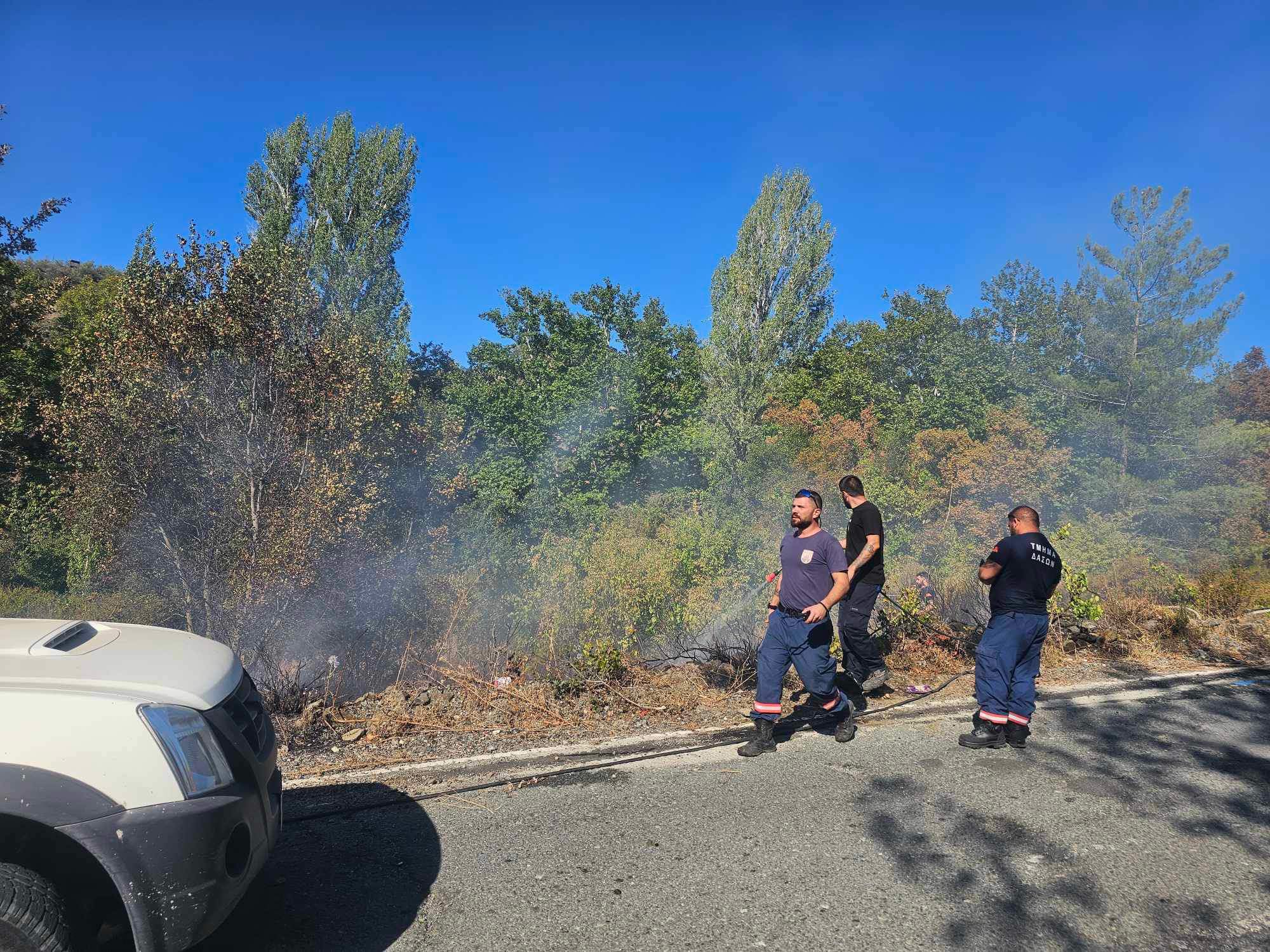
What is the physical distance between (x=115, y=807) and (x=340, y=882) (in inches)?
53.5

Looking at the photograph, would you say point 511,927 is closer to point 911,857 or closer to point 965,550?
point 911,857

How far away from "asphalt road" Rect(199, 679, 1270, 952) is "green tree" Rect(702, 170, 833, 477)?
27299 millimetres

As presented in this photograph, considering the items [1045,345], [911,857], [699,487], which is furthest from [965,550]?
[911,857]

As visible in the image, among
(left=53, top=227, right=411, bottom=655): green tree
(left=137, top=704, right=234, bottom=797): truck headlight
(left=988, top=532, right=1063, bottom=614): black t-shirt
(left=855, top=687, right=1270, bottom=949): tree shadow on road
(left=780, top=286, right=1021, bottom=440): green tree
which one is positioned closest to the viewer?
(left=137, top=704, right=234, bottom=797): truck headlight

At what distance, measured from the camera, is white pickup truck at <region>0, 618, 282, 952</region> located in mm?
2219

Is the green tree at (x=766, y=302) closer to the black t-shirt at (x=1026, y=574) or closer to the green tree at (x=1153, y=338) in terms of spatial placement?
the green tree at (x=1153, y=338)

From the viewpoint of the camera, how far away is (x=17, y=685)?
2.35 meters

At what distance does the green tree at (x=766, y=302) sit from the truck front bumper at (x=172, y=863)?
29.5 m

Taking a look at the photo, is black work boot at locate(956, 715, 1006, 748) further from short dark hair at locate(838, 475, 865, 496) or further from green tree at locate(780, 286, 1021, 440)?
green tree at locate(780, 286, 1021, 440)

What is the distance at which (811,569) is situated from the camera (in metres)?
4.91

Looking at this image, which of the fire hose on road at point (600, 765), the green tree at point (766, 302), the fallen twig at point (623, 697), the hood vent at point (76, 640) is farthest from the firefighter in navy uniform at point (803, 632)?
the green tree at point (766, 302)

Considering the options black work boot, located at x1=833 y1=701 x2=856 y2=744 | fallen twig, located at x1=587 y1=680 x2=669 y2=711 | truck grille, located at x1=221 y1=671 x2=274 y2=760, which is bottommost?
fallen twig, located at x1=587 y1=680 x2=669 y2=711

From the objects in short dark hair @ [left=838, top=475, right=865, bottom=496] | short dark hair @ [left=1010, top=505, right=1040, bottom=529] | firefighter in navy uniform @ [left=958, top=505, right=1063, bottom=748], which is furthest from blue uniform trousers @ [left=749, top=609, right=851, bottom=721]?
short dark hair @ [left=1010, top=505, right=1040, bottom=529]

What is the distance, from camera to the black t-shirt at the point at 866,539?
19.2 ft
